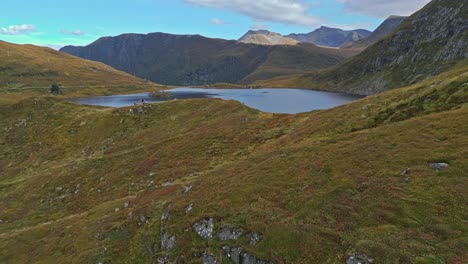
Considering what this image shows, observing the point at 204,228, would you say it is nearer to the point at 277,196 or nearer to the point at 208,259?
the point at 208,259

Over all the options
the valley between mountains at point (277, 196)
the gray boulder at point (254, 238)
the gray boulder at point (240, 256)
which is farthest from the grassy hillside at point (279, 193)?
the gray boulder at point (240, 256)

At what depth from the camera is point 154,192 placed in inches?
1614

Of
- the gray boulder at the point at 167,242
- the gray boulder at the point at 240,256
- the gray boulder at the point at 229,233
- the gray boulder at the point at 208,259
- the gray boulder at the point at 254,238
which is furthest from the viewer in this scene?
the gray boulder at the point at 167,242

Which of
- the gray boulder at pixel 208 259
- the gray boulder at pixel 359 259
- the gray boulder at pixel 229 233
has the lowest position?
the gray boulder at pixel 208 259

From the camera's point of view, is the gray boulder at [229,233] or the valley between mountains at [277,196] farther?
the gray boulder at [229,233]

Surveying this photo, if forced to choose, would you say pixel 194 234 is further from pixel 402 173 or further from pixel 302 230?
pixel 402 173

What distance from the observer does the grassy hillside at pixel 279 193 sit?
832 inches

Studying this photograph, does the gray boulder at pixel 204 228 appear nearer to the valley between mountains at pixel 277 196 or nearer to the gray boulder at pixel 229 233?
the valley between mountains at pixel 277 196

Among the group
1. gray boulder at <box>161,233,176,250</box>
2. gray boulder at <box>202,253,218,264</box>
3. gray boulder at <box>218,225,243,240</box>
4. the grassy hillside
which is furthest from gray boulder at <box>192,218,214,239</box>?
gray boulder at <box>161,233,176,250</box>

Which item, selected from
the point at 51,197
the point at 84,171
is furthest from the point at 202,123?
the point at 51,197

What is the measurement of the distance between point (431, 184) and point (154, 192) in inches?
1188

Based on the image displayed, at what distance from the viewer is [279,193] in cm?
2811

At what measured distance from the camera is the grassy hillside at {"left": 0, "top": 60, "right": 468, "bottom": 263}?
21125mm

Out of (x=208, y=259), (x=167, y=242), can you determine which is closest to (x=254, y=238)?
(x=208, y=259)
